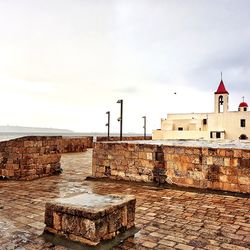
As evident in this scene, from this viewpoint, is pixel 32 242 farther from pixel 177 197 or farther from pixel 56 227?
pixel 177 197

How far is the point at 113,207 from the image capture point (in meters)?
3.78

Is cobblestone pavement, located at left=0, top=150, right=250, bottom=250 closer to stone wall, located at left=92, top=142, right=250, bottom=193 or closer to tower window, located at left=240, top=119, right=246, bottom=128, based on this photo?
stone wall, located at left=92, top=142, right=250, bottom=193

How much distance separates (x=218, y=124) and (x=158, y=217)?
41670mm

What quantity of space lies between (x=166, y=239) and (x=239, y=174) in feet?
11.2

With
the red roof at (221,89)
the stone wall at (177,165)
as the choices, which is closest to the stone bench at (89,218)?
the stone wall at (177,165)

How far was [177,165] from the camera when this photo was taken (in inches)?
295

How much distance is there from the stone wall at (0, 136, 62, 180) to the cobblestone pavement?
40.0 inches

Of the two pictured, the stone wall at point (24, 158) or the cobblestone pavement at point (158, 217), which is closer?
the cobblestone pavement at point (158, 217)

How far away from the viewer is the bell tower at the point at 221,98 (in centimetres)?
4400

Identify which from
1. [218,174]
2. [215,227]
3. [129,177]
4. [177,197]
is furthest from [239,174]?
[129,177]

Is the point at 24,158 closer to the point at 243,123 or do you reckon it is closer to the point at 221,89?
the point at 221,89

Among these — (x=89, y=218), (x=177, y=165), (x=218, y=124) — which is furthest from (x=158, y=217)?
(x=218, y=124)

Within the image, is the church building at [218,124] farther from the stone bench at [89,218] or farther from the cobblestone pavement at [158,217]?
the stone bench at [89,218]

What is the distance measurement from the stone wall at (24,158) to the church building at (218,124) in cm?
3345
